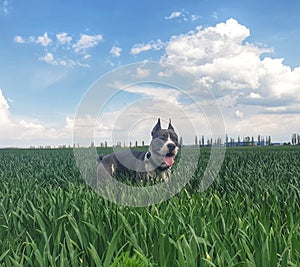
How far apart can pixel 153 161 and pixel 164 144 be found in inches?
17.1

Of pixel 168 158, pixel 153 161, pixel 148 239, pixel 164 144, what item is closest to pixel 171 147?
pixel 164 144

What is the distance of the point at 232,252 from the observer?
264cm

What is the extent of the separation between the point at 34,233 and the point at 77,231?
828 millimetres

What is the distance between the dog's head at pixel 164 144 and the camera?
6840mm

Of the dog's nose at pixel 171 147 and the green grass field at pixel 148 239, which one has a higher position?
the dog's nose at pixel 171 147

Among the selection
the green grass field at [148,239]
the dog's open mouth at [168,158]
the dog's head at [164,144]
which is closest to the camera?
the green grass field at [148,239]

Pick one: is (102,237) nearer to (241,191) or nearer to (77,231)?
(77,231)

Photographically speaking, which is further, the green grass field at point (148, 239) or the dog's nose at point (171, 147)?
the dog's nose at point (171, 147)

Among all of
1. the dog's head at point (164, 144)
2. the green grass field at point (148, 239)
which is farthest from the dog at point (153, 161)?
the green grass field at point (148, 239)

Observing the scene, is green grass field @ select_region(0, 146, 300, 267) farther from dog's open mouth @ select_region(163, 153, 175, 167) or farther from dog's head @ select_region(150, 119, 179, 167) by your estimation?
dog's open mouth @ select_region(163, 153, 175, 167)

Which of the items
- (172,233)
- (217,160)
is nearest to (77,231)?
(172,233)

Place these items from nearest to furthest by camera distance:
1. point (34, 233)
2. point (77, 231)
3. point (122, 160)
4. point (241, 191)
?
point (77, 231) < point (34, 233) < point (241, 191) < point (122, 160)

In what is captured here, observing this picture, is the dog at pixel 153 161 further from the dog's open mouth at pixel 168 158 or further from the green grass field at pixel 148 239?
the green grass field at pixel 148 239

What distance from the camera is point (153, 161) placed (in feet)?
23.4
